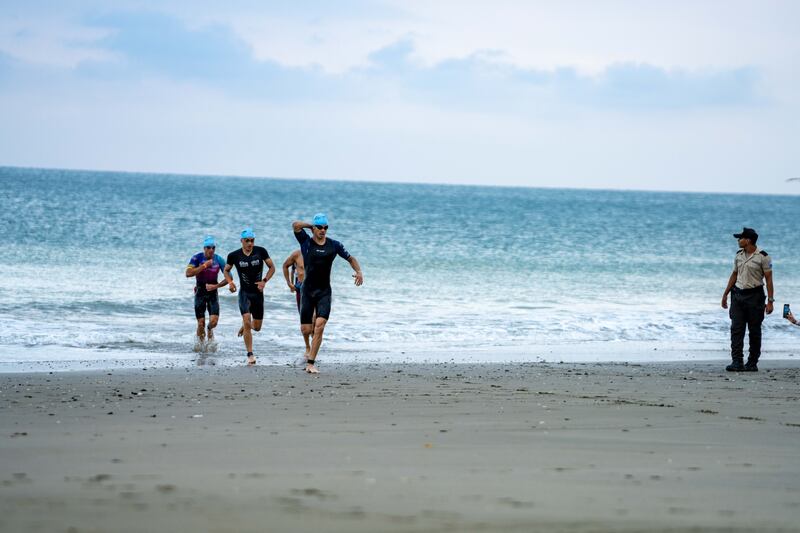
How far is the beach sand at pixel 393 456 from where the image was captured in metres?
4.34

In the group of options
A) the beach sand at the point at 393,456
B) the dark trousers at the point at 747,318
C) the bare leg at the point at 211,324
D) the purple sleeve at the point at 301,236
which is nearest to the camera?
the beach sand at the point at 393,456

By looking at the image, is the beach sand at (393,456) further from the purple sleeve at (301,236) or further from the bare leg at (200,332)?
the bare leg at (200,332)

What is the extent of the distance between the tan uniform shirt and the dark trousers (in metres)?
0.09

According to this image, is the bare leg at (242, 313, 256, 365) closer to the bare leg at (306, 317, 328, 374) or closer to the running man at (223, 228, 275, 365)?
the running man at (223, 228, 275, 365)

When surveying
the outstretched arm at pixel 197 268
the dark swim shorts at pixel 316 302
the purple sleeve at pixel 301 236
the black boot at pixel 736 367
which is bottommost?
the black boot at pixel 736 367

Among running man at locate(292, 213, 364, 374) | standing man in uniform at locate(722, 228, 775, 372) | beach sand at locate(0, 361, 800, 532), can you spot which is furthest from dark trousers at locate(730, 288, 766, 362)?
running man at locate(292, 213, 364, 374)

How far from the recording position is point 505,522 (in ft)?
14.0

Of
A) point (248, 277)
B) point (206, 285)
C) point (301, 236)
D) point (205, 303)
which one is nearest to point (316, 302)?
point (301, 236)

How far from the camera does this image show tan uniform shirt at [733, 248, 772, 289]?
415 inches

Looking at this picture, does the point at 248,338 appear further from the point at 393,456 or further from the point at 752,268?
the point at 752,268

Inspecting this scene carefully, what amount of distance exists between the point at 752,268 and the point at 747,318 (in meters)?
0.62

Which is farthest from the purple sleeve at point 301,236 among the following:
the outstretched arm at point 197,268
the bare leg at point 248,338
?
the outstretched arm at point 197,268

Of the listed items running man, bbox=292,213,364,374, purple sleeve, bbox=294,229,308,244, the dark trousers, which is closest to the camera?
running man, bbox=292,213,364,374

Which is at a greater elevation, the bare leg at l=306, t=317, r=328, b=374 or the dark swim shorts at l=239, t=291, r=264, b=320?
the dark swim shorts at l=239, t=291, r=264, b=320
